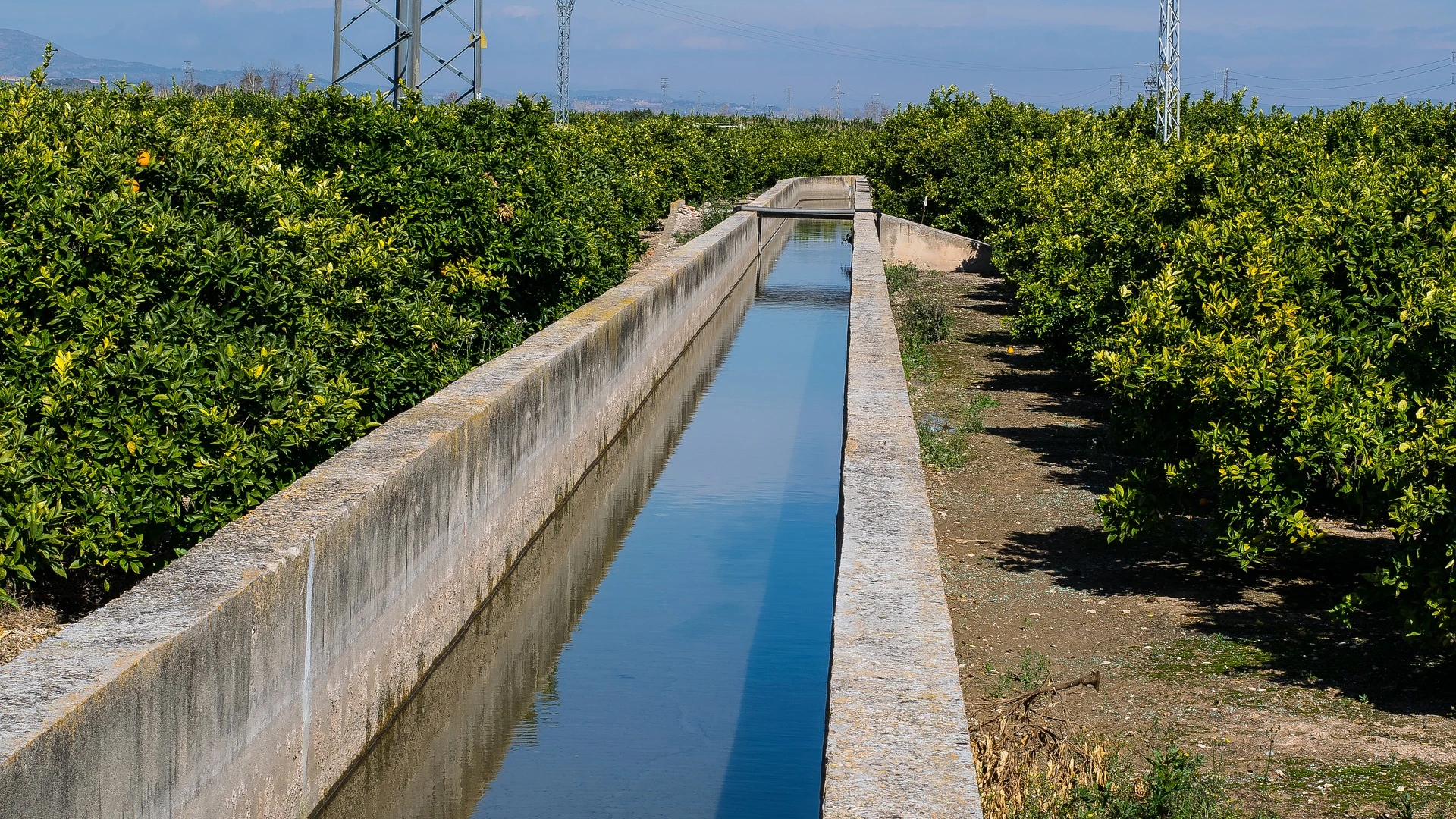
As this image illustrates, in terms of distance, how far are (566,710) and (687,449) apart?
6.91 meters

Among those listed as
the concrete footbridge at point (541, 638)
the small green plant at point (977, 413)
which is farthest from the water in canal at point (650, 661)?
the small green plant at point (977, 413)

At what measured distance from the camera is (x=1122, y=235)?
40.7 ft

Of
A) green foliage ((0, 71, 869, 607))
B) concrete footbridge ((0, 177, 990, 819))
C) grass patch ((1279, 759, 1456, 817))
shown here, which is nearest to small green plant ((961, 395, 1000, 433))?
concrete footbridge ((0, 177, 990, 819))

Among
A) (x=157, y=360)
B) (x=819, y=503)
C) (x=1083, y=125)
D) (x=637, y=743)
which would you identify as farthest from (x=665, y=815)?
(x=1083, y=125)

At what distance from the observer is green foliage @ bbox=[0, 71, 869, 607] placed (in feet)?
21.3

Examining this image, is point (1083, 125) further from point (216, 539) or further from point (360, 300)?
point (216, 539)

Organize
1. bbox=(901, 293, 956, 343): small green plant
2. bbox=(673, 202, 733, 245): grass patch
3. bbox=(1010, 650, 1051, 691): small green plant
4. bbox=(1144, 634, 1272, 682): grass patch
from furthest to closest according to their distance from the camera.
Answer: bbox=(673, 202, 733, 245): grass patch, bbox=(901, 293, 956, 343): small green plant, bbox=(1144, 634, 1272, 682): grass patch, bbox=(1010, 650, 1051, 691): small green plant

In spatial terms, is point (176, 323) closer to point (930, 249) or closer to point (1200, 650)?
point (1200, 650)

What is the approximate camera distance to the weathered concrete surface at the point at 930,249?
1086 inches

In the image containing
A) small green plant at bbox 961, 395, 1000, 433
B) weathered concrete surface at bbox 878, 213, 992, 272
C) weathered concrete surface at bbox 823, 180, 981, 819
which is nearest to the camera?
weathered concrete surface at bbox 823, 180, 981, 819

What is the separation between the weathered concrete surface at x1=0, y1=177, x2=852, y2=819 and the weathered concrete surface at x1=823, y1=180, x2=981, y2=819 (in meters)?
2.09

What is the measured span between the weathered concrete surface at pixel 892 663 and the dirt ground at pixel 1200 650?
60 centimetres

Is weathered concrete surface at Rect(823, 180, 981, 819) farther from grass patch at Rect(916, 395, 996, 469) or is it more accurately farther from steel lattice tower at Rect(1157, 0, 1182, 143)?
steel lattice tower at Rect(1157, 0, 1182, 143)

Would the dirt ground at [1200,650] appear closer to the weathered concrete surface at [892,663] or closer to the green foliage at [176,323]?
the weathered concrete surface at [892,663]
